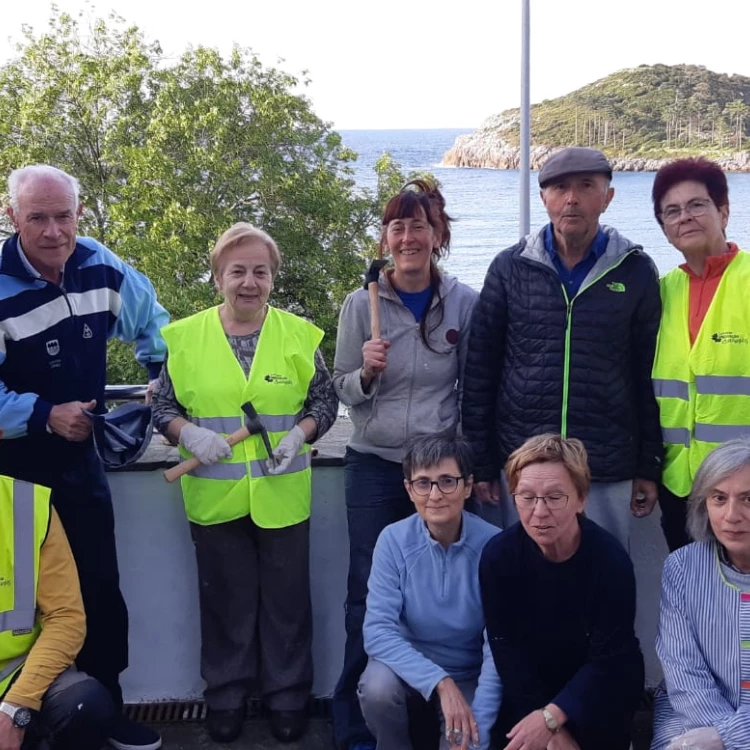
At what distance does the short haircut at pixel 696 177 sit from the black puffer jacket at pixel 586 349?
0.61 feet

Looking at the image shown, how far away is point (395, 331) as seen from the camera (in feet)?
9.28

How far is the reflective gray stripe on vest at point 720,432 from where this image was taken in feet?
8.20

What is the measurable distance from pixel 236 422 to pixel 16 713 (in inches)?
38.4

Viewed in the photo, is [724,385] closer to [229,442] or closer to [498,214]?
[229,442]

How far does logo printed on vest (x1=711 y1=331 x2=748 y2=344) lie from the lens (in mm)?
2473

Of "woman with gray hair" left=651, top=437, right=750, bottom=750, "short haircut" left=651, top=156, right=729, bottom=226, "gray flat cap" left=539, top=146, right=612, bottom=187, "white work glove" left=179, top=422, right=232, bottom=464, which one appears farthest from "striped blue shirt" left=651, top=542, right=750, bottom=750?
"white work glove" left=179, top=422, right=232, bottom=464

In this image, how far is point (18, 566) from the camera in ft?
8.04

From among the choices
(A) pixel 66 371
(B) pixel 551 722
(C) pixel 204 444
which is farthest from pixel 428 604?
(A) pixel 66 371

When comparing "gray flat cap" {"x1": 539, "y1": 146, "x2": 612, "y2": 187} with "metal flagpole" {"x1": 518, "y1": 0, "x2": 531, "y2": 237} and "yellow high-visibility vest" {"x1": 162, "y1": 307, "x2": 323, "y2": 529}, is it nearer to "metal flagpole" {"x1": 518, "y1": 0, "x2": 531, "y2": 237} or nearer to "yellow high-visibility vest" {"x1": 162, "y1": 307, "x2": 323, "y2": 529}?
"yellow high-visibility vest" {"x1": 162, "y1": 307, "x2": 323, "y2": 529}

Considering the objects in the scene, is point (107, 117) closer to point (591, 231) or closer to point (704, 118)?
point (591, 231)

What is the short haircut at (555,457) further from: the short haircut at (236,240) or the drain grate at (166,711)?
the drain grate at (166,711)

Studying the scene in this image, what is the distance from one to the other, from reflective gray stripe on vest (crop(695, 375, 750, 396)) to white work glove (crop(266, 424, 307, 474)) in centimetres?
117

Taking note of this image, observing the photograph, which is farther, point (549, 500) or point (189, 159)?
point (189, 159)

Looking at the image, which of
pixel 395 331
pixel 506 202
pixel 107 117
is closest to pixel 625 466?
pixel 395 331
